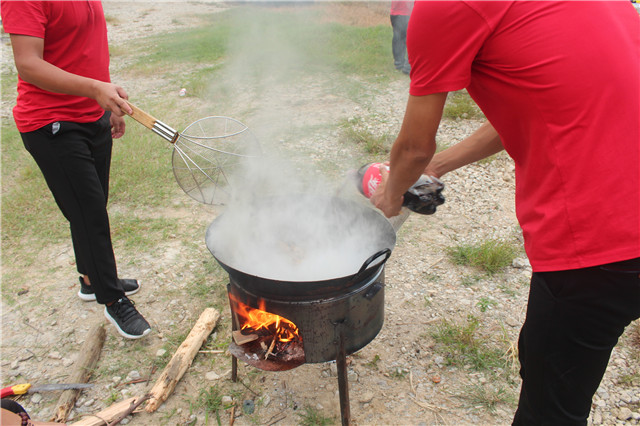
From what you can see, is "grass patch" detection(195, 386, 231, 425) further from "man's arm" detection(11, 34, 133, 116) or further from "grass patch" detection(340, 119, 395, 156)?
"grass patch" detection(340, 119, 395, 156)

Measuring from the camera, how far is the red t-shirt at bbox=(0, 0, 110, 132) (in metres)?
2.24

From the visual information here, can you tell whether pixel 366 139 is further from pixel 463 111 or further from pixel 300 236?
pixel 300 236

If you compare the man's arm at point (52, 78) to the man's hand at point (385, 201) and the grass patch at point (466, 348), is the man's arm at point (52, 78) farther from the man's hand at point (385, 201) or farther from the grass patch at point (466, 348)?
the grass patch at point (466, 348)

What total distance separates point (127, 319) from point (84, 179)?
3.25ft

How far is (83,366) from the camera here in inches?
105

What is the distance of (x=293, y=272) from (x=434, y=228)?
2.00 m

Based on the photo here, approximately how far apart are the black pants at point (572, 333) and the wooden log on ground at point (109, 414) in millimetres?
2028

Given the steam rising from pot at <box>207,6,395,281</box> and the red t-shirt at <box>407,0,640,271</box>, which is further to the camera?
the steam rising from pot at <box>207,6,395,281</box>

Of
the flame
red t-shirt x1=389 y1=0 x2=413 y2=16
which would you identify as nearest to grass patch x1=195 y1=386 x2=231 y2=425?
the flame

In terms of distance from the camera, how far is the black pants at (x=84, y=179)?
8.12ft

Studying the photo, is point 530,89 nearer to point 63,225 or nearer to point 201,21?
point 63,225

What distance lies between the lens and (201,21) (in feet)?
52.8

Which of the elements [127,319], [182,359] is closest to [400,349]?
[182,359]

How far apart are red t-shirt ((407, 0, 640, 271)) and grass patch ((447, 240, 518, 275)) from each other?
211 cm
